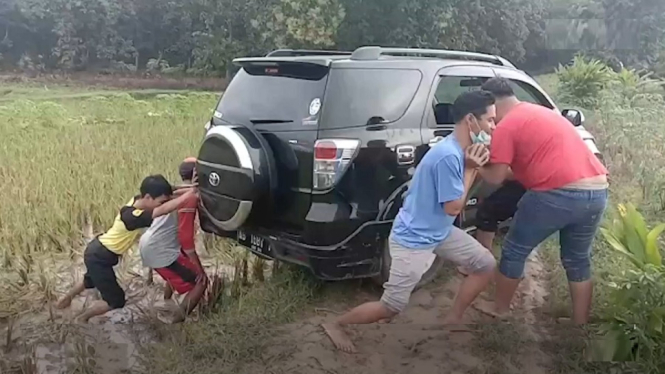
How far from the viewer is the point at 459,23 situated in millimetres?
5359

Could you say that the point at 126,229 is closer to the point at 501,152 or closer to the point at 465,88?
the point at 501,152

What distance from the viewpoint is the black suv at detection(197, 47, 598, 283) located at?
106 inches

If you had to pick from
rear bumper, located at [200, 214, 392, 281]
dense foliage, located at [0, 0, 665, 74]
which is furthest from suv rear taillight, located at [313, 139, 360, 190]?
dense foliage, located at [0, 0, 665, 74]

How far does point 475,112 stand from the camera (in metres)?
2.30

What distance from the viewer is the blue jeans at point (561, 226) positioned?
248 centimetres

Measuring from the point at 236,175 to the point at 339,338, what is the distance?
81 centimetres

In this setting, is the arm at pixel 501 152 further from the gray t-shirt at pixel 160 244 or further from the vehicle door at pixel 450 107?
the gray t-shirt at pixel 160 244

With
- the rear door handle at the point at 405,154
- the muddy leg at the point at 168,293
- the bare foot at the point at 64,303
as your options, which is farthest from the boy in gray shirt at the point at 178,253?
the rear door handle at the point at 405,154

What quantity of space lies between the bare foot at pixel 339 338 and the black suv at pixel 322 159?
0.73 feet

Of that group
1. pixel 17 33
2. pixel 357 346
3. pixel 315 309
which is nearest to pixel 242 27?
pixel 17 33

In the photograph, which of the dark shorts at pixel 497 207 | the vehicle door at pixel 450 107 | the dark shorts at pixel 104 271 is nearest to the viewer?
the dark shorts at pixel 104 271

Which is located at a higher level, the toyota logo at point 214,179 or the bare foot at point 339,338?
the toyota logo at point 214,179

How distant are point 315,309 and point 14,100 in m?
3.30

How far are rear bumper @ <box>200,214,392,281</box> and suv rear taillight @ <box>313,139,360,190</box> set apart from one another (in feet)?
0.84
